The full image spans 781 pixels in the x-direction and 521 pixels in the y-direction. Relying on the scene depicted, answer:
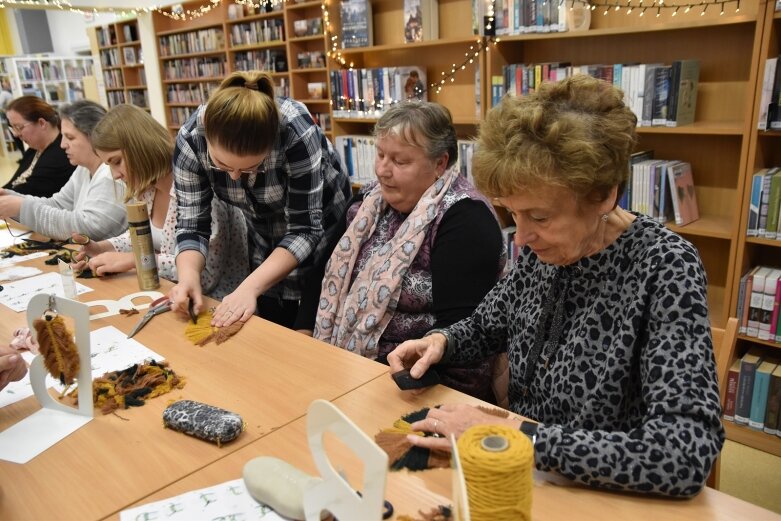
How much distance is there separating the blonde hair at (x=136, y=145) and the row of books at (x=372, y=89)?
156 cm

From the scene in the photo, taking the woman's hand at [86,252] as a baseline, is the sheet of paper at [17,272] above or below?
below

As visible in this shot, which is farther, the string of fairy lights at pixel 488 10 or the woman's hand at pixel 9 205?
the woman's hand at pixel 9 205

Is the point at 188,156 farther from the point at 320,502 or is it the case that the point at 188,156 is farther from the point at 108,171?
the point at 320,502

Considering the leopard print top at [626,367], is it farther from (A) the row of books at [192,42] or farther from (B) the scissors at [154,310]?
(A) the row of books at [192,42]

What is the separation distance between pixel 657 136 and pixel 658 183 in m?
0.34

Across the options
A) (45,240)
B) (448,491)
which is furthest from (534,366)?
(45,240)

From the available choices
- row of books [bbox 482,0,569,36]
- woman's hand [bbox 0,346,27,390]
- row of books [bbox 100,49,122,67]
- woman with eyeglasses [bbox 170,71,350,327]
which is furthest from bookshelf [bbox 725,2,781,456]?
row of books [bbox 100,49,122,67]

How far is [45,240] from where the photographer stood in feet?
9.41

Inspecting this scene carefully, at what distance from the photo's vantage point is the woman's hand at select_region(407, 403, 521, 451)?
1037mm

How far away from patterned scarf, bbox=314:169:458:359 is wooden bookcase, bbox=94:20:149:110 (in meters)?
6.25

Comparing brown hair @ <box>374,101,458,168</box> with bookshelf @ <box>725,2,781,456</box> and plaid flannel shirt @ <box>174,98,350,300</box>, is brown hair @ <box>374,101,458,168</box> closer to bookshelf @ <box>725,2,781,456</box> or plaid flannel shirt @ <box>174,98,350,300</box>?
plaid flannel shirt @ <box>174,98,350,300</box>

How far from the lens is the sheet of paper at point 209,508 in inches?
37.1

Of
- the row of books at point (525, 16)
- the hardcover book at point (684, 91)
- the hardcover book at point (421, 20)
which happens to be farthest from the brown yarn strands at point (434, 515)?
the hardcover book at point (421, 20)

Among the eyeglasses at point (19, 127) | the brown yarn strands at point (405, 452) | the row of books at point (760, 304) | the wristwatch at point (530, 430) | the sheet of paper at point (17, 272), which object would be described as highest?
the eyeglasses at point (19, 127)
